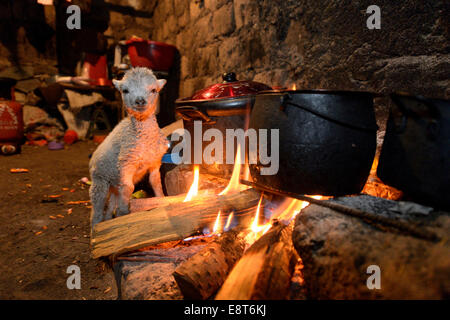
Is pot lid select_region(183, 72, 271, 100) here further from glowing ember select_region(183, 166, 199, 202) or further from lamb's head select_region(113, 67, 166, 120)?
glowing ember select_region(183, 166, 199, 202)

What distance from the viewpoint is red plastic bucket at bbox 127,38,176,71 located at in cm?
481

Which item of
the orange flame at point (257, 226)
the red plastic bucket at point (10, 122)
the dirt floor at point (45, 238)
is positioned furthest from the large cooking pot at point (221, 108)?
the red plastic bucket at point (10, 122)

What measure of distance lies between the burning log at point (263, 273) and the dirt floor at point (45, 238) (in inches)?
37.7

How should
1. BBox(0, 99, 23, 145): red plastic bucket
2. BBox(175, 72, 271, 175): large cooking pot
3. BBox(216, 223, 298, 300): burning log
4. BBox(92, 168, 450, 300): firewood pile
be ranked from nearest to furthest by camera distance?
BBox(92, 168, 450, 300): firewood pile
BBox(216, 223, 298, 300): burning log
BBox(175, 72, 271, 175): large cooking pot
BBox(0, 99, 23, 145): red plastic bucket

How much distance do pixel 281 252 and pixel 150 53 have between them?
15.3ft

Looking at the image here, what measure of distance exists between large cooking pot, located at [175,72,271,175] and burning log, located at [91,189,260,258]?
17.6 inches

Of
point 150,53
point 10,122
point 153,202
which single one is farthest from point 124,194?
point 10,122

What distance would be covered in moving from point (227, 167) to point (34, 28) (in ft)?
27.8

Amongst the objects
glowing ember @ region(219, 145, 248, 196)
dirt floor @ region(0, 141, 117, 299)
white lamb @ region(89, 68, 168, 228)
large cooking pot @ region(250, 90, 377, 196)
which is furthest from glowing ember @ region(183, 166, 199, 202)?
large cooking pot @ region(250, 90, 377, 196)

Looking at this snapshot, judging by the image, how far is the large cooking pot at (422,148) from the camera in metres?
1.10

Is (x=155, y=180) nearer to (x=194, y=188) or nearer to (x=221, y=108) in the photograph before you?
(x=194, y=188)

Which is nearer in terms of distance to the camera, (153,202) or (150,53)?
(153,202)

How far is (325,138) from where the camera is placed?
1.34 m
